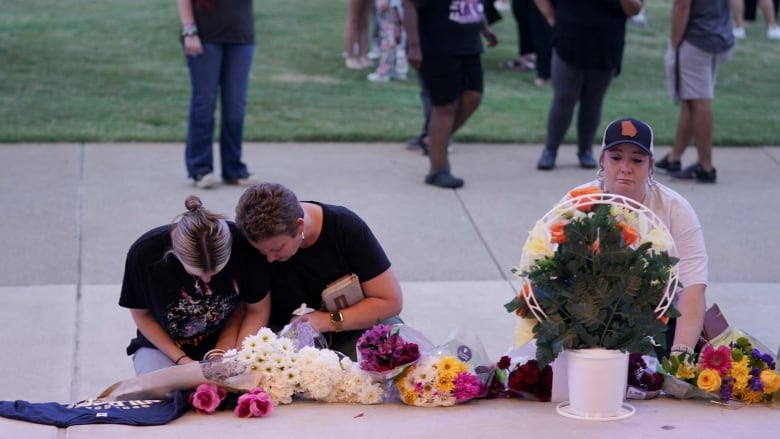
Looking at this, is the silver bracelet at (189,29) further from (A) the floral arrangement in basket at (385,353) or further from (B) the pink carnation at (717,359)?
(B) the pink carnation at (717,359)

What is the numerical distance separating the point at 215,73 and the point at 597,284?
4.31 metres

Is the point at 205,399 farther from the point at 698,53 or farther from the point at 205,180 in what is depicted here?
the point at 698,53

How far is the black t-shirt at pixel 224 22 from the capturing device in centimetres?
722

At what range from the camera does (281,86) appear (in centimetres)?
1184

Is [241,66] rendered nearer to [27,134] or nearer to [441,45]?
[441,45]

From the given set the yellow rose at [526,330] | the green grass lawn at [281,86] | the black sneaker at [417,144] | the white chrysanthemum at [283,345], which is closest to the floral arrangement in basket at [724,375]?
the yellow rose at [526,330]

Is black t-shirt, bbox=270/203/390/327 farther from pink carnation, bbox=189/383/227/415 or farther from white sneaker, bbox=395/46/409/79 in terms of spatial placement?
white sneaker, bbox=395/46/409/79

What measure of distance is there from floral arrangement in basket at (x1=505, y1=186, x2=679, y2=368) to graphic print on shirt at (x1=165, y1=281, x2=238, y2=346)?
1.11 meters

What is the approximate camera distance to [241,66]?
24.4ft

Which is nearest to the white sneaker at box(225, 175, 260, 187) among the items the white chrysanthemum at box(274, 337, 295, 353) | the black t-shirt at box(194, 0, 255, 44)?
the black t-shirt at box(194, 0, 255, 44)

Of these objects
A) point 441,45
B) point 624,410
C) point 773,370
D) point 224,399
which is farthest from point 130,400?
point 441,45

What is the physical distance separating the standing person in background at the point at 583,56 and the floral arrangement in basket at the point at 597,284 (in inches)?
A: 177

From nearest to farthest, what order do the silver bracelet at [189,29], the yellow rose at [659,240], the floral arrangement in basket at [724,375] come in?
1. the yellow rose at [659,240]
2. the floral arrangement in basket at [724,375]
3. the silver bracelet at [189,29]

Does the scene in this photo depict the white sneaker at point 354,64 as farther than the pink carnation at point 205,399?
Yes
